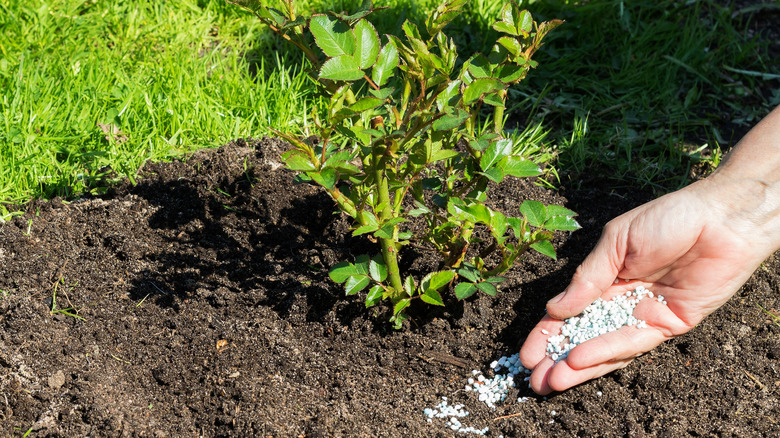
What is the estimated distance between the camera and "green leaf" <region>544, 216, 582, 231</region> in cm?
177

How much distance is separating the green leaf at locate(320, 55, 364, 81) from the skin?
0.99 metres

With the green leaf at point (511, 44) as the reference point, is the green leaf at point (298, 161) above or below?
below

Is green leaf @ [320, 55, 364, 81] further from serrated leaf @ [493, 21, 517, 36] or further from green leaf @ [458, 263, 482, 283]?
green leaf @ [458, 263, 482, 283]

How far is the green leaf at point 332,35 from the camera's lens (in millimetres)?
1523

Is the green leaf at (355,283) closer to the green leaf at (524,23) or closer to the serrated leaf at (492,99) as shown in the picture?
the serrated leaf at (492,99)

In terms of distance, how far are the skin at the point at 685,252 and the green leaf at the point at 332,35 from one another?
105 centimetres

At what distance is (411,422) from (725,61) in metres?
2.69

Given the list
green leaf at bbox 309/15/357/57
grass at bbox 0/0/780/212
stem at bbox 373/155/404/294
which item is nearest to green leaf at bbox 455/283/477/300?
stem at bbox 373/155/404/294

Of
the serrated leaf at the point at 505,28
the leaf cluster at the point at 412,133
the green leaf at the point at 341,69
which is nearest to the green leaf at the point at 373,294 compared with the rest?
the leaf cluster at the point at 412,133

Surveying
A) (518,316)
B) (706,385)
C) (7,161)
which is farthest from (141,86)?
(706,385)

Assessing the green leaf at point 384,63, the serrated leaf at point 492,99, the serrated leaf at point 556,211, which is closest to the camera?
the green leaf at point 384,63

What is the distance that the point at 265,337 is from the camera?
7.00 feet

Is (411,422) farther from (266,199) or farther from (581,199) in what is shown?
(581,199)

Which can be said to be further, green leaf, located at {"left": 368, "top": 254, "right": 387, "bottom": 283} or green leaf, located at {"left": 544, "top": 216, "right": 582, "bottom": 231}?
green leaf, located at {"left": 368, "top": 254, "right": 387, "bottom": 283}
